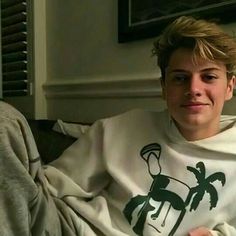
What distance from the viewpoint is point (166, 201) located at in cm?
106

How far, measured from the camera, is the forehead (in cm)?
103

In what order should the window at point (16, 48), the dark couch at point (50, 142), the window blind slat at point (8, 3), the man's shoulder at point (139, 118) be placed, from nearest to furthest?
the man's shoulder at point (139, 118) < the dark couch at point (50, 142) < the window at point (16, 48) < the window blind slat at point (8, 3)

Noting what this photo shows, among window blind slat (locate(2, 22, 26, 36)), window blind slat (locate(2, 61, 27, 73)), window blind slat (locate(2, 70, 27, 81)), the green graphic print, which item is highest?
window blind slat (locate(2, 22, 26, 36))

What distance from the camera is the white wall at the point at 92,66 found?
152cm

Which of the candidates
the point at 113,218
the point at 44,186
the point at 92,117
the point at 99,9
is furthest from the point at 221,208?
the point at 99,9

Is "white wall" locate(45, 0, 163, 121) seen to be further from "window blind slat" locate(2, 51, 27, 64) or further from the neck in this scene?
the neck

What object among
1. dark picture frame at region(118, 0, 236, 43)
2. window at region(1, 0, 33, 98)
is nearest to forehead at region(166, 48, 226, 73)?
dark picture frame at region(118, 0, 236, 43)

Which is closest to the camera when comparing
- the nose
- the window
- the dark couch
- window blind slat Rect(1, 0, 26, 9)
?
the nose

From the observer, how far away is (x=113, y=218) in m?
1.10

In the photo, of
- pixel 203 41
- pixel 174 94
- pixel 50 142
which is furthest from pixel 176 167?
pixel 50 142

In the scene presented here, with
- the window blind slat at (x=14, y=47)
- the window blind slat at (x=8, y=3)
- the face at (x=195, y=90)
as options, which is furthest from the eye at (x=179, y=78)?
the window blind slat at (x=8, y=3)

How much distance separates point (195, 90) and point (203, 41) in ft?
0.41

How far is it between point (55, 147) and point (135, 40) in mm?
497

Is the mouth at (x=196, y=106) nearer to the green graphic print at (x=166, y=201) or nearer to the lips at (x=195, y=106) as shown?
the lips at (x=195, y=106)
